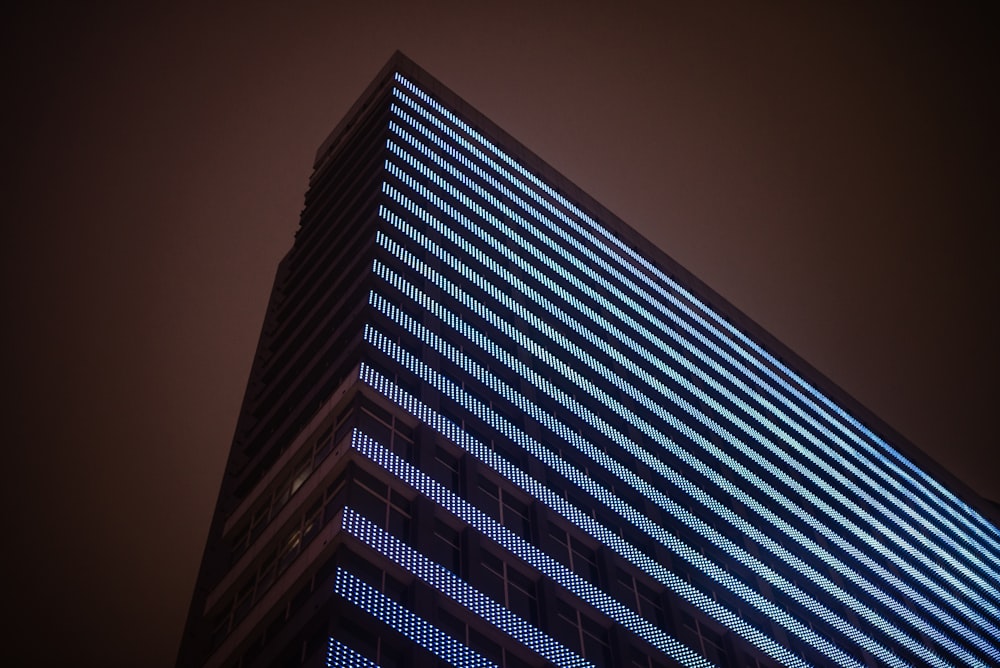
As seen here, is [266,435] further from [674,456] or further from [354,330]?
[674,456]

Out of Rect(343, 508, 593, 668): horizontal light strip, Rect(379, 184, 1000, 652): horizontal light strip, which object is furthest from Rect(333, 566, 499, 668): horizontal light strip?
Rect(379, 184, 1000, 652): horizontal light strip

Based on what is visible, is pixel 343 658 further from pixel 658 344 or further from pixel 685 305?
pixel 685 305

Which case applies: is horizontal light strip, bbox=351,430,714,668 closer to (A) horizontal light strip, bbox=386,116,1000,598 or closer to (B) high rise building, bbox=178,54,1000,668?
(B) high rise building, bbox=178,54,1000,668

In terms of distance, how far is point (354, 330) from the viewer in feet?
122

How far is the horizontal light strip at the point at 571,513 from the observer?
34.2m

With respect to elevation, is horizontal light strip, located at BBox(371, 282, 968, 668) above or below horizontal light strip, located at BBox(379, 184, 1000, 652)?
below

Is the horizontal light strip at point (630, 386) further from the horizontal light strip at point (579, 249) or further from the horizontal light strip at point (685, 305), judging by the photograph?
the horizontal light strip at point (685, 305)

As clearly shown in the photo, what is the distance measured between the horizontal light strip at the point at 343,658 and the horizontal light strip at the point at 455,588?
398cm

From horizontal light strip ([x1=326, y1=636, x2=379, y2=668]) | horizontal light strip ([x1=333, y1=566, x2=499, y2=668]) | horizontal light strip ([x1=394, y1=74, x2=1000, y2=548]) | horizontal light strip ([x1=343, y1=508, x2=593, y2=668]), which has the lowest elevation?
horizontal light strip ([x1=326, y1=636, x2=379, y2=668])

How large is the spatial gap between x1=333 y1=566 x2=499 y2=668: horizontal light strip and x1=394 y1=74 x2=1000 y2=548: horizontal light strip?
39.9m

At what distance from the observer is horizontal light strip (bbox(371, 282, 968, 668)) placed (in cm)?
3909

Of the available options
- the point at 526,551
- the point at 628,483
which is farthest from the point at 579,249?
the point at 526,551

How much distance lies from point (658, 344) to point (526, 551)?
30954 mm

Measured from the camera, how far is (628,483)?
4281cm
